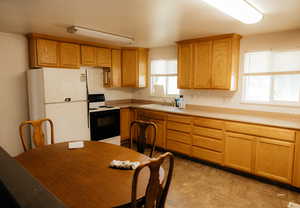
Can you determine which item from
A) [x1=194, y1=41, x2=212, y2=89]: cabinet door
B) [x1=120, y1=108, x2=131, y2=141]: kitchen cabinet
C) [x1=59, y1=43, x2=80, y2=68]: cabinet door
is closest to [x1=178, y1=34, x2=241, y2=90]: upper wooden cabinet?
[x1=194, y1=41, x2=212, y2=89]: cabinet door

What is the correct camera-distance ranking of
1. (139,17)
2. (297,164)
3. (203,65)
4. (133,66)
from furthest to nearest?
(133,66) → (203,65) → (297,164) → (139,17)

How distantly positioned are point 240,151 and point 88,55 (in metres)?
3.37

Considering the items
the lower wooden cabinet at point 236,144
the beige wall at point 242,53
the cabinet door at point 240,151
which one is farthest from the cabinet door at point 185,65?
the cabinet door at point 240,151

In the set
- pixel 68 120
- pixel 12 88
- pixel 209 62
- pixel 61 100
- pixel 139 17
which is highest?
pixel 139 17

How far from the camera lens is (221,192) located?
2.73 metres

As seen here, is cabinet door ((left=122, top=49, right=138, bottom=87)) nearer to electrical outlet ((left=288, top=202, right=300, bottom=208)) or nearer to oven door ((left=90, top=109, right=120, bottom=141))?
oven door ((left=90, top=109, right=120, bottom=141))

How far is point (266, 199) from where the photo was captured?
2580 mm

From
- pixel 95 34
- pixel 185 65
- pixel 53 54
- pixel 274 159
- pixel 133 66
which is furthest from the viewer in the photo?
pixel 133 66

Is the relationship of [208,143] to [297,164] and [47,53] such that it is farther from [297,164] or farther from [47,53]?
[47,53]

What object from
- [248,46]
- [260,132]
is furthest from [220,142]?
[248,46]

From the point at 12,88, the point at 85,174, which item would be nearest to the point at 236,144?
the point at 85,174

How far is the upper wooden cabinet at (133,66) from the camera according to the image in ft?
15.9

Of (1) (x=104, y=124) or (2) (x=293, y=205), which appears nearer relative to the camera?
(2) (x=293, y=205)

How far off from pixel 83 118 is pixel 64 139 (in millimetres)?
492
